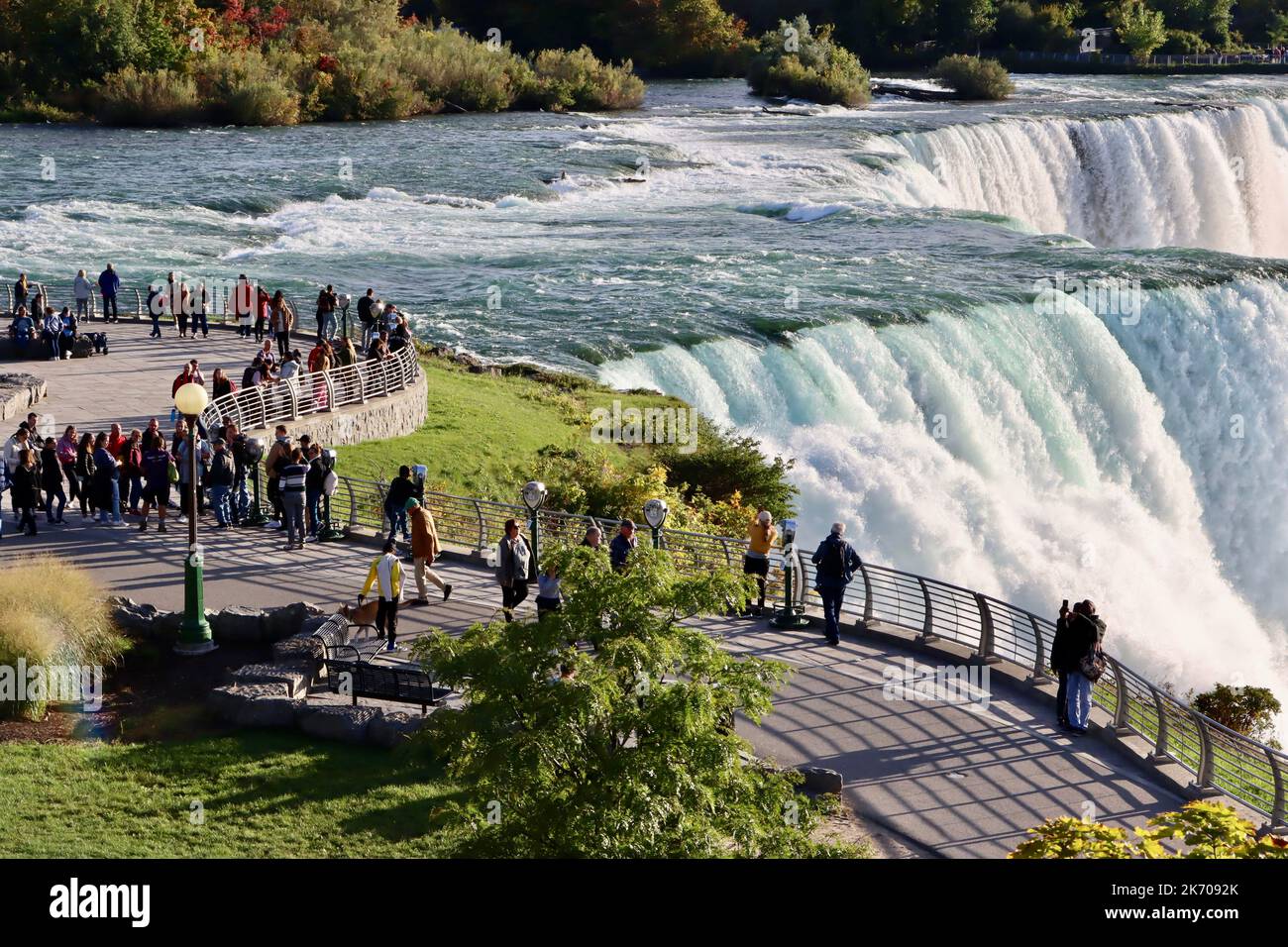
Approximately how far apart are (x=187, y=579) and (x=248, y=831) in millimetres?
4144

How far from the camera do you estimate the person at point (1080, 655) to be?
15.3 m

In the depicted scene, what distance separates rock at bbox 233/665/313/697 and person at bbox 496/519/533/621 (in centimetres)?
254

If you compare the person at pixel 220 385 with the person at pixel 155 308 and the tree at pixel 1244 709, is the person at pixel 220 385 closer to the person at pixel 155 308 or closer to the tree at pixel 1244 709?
the person at pixel 155 308

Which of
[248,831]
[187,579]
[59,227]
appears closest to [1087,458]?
[187,579]

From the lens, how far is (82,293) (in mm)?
33031

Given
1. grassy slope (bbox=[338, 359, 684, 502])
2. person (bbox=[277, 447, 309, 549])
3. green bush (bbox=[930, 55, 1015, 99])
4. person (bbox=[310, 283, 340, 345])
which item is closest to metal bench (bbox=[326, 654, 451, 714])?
person (bbox=[277, 447, 309, 549])

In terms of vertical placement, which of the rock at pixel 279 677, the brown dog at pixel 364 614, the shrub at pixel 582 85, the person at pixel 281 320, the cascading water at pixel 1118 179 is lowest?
the rock at pixel 279 677

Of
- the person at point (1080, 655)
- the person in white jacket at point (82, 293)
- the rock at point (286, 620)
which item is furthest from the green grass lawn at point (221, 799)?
the person in white jacket at point (82, 293)

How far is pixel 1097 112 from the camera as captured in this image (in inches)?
2746

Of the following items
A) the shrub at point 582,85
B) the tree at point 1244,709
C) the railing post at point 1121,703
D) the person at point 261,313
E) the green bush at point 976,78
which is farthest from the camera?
the green bush at point 976,78

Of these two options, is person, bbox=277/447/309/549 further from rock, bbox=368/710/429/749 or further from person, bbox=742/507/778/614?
rock, bbox=368/710/429/749

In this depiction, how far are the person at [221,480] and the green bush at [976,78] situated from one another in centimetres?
7047

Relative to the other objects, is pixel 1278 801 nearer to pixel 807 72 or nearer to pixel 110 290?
pixel 110 290
